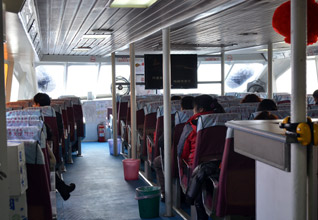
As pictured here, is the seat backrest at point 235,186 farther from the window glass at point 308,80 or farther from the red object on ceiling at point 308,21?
the window glass at point 308,80

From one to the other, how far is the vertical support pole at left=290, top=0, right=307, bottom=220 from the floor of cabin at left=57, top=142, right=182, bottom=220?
3175mm

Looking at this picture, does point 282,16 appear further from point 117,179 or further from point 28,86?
point 28,86

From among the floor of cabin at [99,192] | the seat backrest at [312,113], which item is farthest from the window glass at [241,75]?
the seat backrest at [312,113]

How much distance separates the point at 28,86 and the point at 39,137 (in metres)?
8.35

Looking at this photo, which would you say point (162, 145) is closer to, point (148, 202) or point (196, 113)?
point (148, 202)

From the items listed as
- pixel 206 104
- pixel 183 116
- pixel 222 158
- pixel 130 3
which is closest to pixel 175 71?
pixel 183 116

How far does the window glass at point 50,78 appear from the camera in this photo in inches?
539

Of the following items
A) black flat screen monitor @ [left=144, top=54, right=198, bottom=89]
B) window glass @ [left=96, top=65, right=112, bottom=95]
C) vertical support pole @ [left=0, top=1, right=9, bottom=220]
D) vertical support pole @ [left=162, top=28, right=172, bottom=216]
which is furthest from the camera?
window glass @ [left=96, top=65, right=112, bottom=95]

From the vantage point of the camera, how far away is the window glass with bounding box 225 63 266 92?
15.7m

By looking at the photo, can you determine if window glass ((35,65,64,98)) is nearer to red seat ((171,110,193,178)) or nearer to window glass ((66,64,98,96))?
window glass ((66,64,98,96))

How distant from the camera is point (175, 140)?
4922mm

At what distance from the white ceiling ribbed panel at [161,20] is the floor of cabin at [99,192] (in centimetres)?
243

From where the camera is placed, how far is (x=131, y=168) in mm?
6891

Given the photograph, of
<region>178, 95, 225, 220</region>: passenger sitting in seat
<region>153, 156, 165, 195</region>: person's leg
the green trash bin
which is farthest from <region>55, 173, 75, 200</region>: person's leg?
<region>178, 95, 225, 220</region>: passenger sitting in seat
